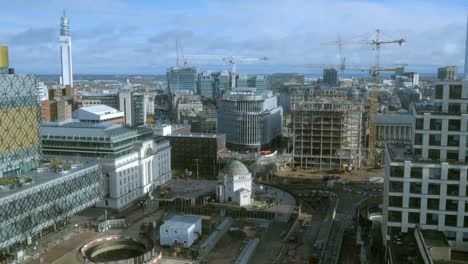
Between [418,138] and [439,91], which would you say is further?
[439,91]

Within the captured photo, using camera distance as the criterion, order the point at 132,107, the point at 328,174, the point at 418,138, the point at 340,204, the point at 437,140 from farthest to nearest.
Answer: the point at 132,107 < the point at 328,174 < the point at 340,204 < the point at 418,138 < the point at 437,140

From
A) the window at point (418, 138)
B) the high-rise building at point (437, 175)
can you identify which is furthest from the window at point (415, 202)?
the window at point (418, 138)

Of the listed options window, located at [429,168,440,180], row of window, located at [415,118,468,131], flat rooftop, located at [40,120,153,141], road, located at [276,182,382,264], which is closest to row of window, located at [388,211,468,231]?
window, located at [429,168,440,180]

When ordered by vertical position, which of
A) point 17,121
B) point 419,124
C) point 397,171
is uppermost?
point 419,124

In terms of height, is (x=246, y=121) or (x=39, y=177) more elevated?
(x=246, y=121)

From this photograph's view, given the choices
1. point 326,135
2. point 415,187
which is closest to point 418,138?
point 415,187

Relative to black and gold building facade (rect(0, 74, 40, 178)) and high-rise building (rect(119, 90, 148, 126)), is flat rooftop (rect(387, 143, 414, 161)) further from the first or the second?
high-rise building (rect(119, 90, 148, 126))

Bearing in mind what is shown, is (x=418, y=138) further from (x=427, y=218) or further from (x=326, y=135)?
(x=326, y=135)
